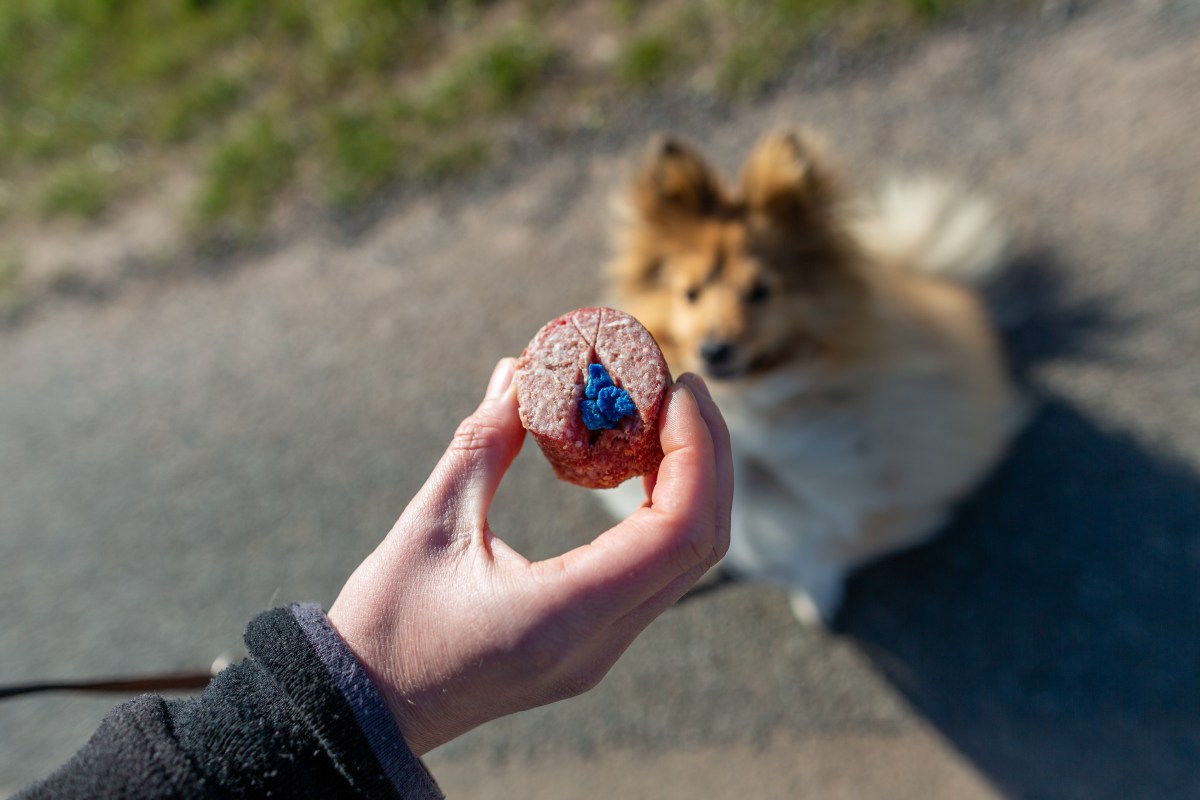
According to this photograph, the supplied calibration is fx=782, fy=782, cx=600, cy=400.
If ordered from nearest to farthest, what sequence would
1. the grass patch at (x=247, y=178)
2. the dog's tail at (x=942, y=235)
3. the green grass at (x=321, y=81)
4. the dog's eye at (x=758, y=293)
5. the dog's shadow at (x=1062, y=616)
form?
the dog's eye at (x=758, y=293) < the dog's shadow at (x=1062, y=616) < the dog's tail at (x=942, y=235) < the green grass at (x=321, y=81) < the grass patch at (x=247, y=178)

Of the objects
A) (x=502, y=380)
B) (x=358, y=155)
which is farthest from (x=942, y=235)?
(x=358, y=155)

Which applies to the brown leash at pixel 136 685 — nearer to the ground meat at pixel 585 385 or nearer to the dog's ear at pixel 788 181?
the ground meat at pixel 585 385

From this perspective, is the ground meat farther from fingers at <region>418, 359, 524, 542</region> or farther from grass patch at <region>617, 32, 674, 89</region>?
grass patch at <region>617, 32, 674, 89</region>

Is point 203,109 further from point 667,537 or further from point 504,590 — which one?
point 667,537

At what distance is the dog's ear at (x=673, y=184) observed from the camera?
8.16 ft

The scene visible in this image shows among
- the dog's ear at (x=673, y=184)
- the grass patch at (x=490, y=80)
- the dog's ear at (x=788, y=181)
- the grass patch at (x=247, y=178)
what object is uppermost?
the grass patch at (x=247, y=178)

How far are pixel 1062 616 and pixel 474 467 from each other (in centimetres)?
245

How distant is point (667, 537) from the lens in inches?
53.9

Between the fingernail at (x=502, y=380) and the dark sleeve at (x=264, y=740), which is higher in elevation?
the fingernail at (x=502, y=380)

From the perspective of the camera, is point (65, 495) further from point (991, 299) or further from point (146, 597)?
point (991, 299)

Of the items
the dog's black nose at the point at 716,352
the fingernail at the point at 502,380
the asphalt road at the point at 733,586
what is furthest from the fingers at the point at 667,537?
the asphalt road at the point at 733,586

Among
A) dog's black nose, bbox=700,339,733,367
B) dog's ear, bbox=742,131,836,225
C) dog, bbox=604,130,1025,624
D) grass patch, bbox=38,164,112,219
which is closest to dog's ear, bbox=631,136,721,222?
dog, bbox=604,130,1025,624

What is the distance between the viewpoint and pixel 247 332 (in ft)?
13.2

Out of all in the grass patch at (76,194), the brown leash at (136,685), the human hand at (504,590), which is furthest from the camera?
the grass patch at (76,194)
